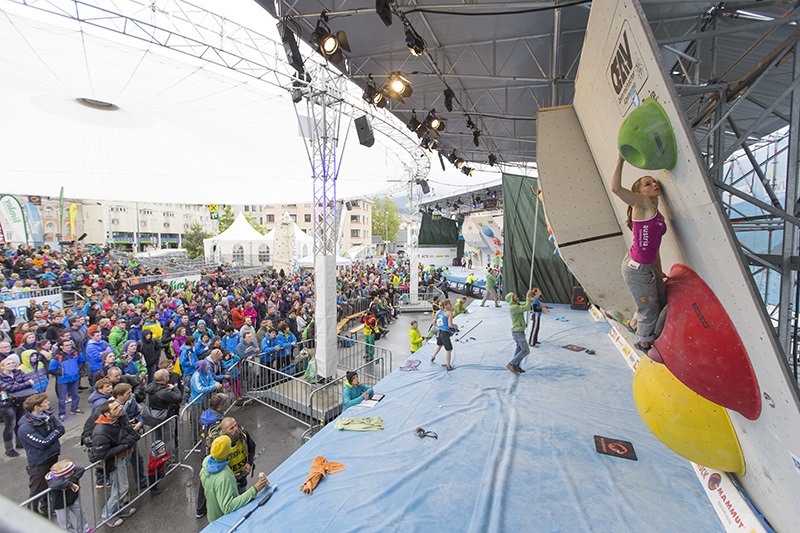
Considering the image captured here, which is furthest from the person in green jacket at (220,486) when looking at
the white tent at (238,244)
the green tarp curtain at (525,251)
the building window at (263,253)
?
the building window at (263,253)

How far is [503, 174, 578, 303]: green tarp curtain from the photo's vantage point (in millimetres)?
14352

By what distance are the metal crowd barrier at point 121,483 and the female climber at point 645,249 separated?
5.70 meters

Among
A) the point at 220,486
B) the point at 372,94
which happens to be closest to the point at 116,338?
the point at 220,486

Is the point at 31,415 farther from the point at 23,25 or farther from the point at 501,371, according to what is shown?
the point at 23,25

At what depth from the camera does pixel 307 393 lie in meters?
7.05

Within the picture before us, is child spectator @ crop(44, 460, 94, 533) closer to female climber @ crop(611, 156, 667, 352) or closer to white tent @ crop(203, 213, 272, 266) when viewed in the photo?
female climber @ crop(611, 156, 667, 352)

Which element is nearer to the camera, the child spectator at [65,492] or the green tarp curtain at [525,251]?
the child spectator at [65,492]

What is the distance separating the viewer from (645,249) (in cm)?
231

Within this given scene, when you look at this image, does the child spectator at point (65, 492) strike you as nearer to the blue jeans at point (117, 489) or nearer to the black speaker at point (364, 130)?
the blue jeans at point (117, 489)

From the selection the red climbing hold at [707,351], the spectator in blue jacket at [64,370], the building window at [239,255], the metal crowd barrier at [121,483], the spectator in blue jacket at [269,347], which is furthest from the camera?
the building window at [239,255]

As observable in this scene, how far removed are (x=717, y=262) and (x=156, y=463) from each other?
6670mm

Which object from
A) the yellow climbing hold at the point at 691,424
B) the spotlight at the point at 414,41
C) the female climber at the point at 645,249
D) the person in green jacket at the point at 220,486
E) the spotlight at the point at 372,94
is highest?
the spotlight at the point at 372,94

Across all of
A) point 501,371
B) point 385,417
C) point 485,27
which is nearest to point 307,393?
point 385,417

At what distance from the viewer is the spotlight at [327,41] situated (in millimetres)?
5680
